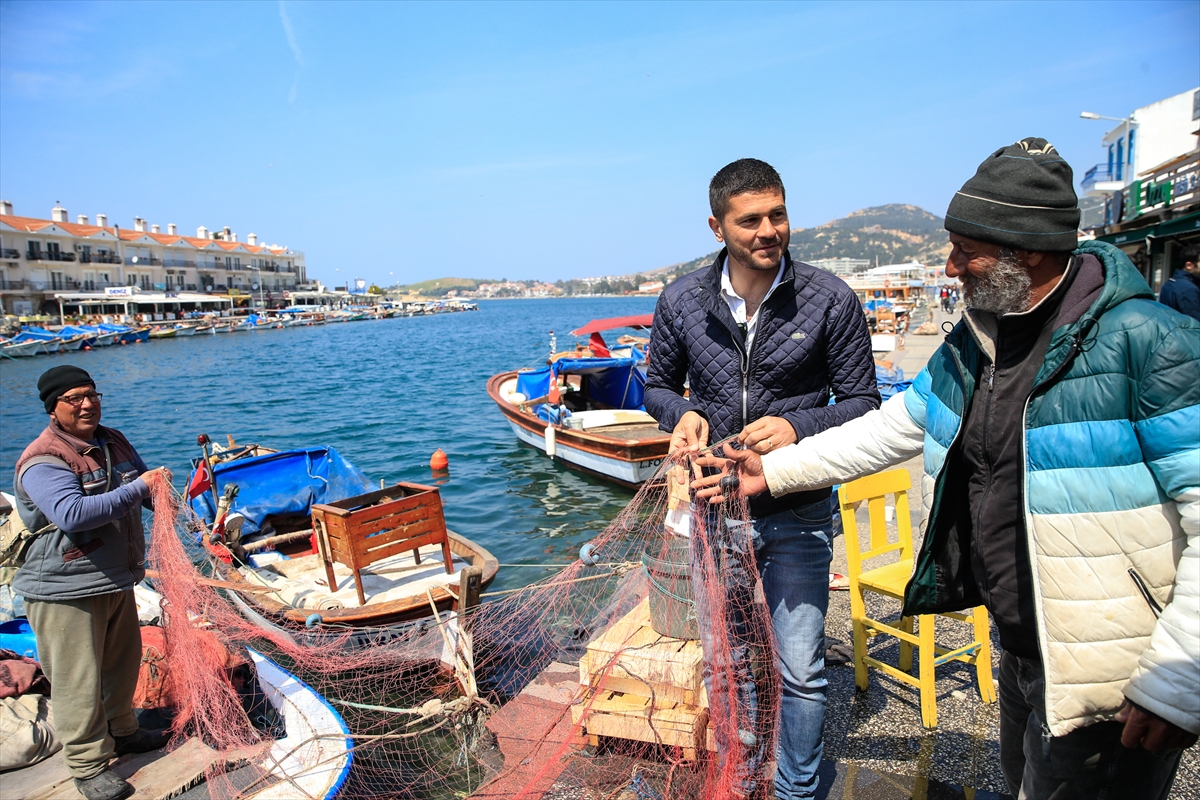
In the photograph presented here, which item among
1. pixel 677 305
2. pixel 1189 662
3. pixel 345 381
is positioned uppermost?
pixel 677 305

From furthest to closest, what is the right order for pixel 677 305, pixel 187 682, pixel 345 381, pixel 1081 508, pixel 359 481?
pixel 345 381
pixel 359 481
pixel 187 682
pixel 677 305
pixel 1081 508

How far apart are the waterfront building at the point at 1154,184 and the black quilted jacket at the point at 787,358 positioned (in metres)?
10.8

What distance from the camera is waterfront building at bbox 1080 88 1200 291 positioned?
67.4 feet

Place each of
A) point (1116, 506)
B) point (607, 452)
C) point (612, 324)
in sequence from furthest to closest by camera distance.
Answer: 1. point (612, 324)
2. point (607, 452)
3. point (1116, 506)

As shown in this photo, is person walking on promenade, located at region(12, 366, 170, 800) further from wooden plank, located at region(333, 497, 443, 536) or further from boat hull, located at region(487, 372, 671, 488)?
boat hull, located at region(487, 372, 671, 488)

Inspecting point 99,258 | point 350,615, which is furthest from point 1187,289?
point 99,258

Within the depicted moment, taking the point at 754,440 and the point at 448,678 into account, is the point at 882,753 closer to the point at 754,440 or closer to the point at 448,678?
the point at 754,440

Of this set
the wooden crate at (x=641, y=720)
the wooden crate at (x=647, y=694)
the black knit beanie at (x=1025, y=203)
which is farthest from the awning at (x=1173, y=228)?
the black knit beanie at (x=1025, y=203)

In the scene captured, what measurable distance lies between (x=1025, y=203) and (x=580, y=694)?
2.70m

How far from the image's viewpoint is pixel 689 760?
120 inches

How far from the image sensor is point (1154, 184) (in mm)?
23406

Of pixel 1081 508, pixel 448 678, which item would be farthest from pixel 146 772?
pixel 1081 508

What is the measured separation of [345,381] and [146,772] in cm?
3378

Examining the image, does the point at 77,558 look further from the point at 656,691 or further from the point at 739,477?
the point at 739,477
